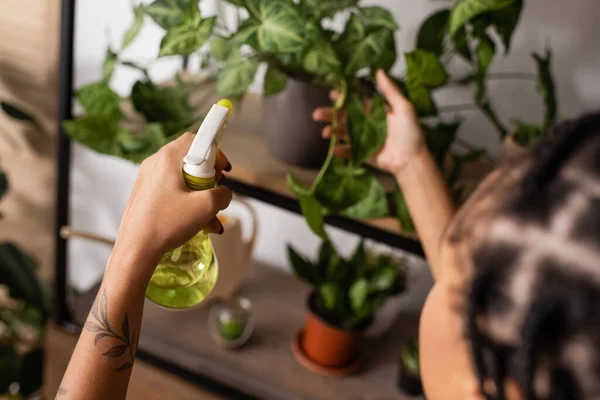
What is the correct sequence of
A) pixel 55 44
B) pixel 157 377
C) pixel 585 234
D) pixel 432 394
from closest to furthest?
pixel 585 234 → pixel 432 394 → pixel 157 377 → pixel 55 44

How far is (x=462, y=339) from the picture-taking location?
19.1 inches

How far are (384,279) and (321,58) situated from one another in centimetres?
47

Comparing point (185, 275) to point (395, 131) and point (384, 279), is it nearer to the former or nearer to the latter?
point (395, 131)

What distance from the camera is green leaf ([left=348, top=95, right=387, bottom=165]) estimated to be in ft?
2.46

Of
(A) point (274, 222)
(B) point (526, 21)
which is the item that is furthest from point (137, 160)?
(B) point (526, 21)

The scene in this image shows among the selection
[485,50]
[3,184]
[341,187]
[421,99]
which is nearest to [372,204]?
[341,187]

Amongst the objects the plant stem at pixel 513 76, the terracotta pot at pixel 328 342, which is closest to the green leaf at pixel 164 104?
the terracotta pot at pixel 328 342

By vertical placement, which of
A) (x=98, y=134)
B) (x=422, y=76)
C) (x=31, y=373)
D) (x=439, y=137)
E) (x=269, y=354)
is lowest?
(x=31, y=373)

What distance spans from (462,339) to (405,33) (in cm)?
70

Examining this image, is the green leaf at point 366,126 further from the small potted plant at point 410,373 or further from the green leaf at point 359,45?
the small potted plant at point 410,373

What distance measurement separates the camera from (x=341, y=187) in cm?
78

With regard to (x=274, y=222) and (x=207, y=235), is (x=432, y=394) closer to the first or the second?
(x=207, y=235)

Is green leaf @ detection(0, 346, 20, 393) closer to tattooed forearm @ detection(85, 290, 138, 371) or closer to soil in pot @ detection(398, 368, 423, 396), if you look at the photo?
soil in pot @ detection(398, 368, 423, 396)

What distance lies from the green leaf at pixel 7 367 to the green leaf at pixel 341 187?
97 centimetres
